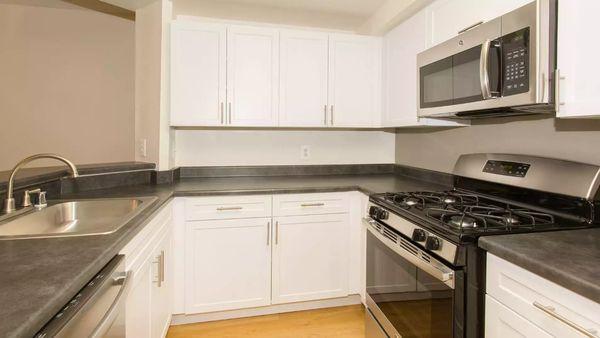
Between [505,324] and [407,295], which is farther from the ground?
[505,324]

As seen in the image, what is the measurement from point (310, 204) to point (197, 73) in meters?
1.22

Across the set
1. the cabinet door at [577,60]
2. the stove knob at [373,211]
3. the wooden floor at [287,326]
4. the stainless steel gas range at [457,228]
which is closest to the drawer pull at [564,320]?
the stainless steel gas range at [457,228]

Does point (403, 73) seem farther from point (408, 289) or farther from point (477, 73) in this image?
point (408, 289)

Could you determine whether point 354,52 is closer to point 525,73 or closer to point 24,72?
point 525,73

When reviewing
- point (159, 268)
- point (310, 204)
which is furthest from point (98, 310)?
point (310, 204)

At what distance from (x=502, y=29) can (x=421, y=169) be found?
1348mm

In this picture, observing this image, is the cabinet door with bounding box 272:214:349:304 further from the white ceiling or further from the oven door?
the white ceiling

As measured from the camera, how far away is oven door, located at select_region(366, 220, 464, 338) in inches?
45.9

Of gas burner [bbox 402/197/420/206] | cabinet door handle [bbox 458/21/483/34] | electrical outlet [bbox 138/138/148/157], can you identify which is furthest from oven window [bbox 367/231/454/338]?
electrical outlet [bbox 138/138/148/157]

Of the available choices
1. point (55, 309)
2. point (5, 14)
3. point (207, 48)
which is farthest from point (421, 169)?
point (5, 14)

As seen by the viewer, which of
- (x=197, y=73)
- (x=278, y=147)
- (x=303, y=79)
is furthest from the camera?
(x=278, y=147)

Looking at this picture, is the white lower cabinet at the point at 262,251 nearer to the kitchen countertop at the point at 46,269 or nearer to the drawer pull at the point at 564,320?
the kitchen countertop at the point at 46,269

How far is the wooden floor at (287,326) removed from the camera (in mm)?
2012

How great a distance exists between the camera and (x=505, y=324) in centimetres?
97
